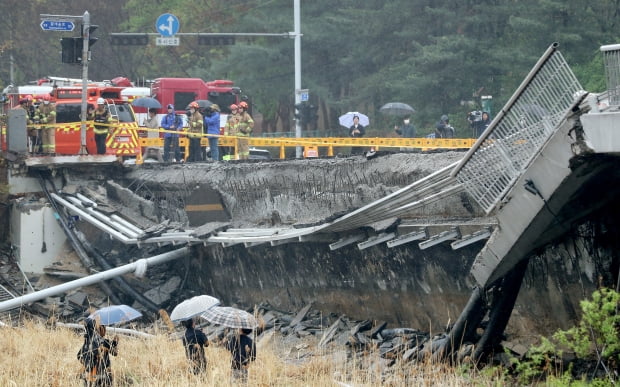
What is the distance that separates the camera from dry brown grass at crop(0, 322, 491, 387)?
39.5 feet

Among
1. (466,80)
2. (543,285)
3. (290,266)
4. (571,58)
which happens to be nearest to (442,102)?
(466,80)

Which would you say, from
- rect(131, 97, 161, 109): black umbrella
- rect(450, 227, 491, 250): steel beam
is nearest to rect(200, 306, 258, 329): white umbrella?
rect(450, 227, 491, 250): steel beam

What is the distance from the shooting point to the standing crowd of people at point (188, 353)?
11.5 m

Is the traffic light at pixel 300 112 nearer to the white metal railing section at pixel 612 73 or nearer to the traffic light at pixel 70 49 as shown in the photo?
the traffic light at pixel 70 49

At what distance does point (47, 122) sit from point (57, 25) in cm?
435

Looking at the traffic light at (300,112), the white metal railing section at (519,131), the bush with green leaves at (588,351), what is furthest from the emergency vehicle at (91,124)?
the bush with green leaves at (588,351)

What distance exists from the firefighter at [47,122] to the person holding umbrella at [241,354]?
1441cm

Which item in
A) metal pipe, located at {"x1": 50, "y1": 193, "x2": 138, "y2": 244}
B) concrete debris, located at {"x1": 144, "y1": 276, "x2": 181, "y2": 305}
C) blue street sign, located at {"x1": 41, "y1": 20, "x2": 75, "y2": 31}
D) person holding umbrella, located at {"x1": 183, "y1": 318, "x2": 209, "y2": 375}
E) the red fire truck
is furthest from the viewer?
the red fire truck

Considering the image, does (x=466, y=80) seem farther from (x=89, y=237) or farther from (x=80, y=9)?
(x=80, y=9)

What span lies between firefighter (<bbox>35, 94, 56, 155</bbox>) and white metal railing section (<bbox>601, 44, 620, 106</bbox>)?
1710cm

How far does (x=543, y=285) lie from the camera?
42.9ft

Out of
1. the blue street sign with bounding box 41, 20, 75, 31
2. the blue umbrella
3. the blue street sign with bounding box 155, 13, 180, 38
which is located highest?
the blue street sign with bounding box 155, 13, 180, 38

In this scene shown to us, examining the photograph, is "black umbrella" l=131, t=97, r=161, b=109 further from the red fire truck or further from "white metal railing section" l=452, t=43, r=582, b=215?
"white metal railing section" l=452, t=43, r=582, b=215

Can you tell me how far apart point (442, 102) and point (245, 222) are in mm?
19700
